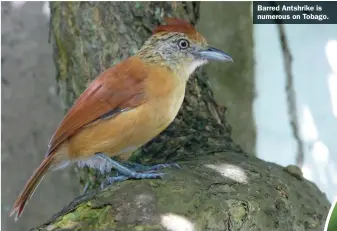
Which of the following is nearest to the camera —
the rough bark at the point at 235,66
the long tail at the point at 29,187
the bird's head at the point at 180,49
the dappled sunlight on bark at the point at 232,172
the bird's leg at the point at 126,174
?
the bird's leg at the point at 126,174

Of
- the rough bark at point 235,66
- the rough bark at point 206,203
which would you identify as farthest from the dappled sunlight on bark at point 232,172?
the rough bark at point 235,66

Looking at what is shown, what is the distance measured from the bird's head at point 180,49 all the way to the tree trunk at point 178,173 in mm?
295

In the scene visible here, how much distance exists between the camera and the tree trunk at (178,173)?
173cm

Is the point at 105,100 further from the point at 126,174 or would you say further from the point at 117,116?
the point at 126,174

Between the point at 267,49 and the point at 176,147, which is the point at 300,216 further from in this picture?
the point at 267,49

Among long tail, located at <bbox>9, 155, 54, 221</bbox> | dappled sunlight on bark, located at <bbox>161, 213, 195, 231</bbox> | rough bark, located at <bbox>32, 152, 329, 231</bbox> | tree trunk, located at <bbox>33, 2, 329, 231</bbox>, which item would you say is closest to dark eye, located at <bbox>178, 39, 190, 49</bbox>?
tree trunk, located at <bbox>33, 2, 329, 231</bbox>

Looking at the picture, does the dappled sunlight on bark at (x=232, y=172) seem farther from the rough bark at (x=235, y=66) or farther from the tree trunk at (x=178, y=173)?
the rough bark at (x=235, y=66)

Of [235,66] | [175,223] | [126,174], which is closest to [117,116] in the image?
[126,174]

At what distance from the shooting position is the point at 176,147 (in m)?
2.38

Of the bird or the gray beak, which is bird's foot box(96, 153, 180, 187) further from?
the gray beak

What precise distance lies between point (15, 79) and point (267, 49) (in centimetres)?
157

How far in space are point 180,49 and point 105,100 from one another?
1.34 ft

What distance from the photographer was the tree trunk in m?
1.73

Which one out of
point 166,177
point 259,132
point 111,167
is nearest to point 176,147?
point 111,167
